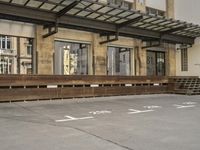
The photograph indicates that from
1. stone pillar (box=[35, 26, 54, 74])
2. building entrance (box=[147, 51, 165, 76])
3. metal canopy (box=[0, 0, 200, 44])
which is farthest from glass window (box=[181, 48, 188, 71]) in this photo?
stone pillar (box=[35, 26, 54, 74])

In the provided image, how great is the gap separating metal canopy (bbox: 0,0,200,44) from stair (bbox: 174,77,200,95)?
155 inches

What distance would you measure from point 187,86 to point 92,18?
10.6 meters

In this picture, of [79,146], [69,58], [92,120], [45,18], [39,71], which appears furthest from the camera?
[69,58]

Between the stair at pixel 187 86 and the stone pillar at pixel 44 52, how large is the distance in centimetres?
1095

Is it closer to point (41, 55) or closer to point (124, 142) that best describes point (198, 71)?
point (41, 55)

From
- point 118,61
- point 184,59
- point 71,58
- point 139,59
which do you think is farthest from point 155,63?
point 71,58

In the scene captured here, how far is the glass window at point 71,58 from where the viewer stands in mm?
22230

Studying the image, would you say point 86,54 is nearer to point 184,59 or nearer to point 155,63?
point 155,63

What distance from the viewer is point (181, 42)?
28141mm

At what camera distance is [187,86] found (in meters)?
25.8

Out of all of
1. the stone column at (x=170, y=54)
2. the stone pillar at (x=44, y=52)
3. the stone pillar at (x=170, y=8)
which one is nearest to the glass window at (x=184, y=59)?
the stone column at (x=170, y=54)

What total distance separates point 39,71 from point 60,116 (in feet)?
31.2

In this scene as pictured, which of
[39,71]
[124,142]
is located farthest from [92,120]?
[39,71]

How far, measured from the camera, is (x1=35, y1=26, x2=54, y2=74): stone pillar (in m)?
20.7
